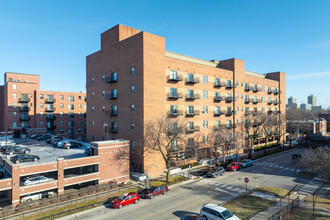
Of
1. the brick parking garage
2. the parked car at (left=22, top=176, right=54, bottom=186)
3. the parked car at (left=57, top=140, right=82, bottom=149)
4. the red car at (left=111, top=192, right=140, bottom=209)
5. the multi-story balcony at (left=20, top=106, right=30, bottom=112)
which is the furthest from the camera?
the multi-story balcony at (left=20, top=106, right=30, bottom=112)

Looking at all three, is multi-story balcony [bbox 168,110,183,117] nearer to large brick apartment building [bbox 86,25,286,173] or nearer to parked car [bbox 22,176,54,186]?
large brick apartment building [bbox 86,25,286,173]

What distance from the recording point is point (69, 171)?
32.6 meters

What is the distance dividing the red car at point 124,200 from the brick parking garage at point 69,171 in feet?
26.2

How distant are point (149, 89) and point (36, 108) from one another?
169 ft

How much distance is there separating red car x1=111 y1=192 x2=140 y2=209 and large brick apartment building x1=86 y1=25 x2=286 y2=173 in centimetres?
1135

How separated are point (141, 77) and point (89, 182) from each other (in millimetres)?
20198

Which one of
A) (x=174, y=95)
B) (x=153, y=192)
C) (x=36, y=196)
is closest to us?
(x=36, y=196)

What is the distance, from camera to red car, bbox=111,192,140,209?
2609 centimetres

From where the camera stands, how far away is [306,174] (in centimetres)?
4081

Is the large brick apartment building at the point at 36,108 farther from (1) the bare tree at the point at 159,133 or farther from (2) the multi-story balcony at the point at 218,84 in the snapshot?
(2) the multi-story balcony at the point at 218,84

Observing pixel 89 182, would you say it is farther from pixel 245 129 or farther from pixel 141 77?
pixel 245 129

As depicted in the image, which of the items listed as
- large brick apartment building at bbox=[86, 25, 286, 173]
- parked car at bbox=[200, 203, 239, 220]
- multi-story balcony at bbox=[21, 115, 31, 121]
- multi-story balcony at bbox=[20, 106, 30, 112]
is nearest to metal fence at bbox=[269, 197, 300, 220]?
parked car at bbox=[200, 203, 239, 220]

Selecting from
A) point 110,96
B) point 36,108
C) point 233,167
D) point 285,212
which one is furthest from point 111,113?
point 36,108

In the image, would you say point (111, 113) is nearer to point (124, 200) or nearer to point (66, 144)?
point (66, 144)
